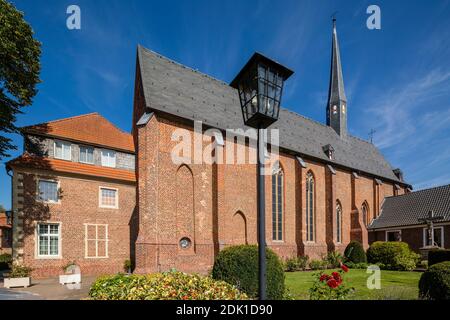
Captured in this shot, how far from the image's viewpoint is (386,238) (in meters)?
28.9

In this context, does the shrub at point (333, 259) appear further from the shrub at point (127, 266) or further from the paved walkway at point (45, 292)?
the paved walkway at point (45, 292)

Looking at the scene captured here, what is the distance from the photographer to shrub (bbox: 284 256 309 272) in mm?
22094

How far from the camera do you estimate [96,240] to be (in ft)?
69.0

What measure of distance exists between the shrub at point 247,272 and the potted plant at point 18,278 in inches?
455

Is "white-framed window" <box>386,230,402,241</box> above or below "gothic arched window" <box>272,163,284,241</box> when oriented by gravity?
below

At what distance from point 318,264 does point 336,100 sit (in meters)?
20.6

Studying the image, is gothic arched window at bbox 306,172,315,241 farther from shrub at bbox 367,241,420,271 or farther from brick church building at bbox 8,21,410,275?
shrub at bbox 367,241,420,271

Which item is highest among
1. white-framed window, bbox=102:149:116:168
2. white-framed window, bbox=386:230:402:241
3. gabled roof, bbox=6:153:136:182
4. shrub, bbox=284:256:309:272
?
white-framed window, bbox=102:149:116:168

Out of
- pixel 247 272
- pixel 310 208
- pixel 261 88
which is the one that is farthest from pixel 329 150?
pixel 261 88

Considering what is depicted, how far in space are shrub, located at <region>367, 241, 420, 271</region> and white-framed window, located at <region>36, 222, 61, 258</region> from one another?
915 inches

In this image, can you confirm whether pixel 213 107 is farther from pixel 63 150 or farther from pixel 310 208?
pixel 310 208

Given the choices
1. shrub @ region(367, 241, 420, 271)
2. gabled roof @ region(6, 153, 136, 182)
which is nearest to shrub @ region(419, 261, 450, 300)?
shrub @ region(367, 241, 420, 271)

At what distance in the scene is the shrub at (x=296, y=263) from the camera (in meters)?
22.1

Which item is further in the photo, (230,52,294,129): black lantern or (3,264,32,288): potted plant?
(3,264,32,288): potted plant
